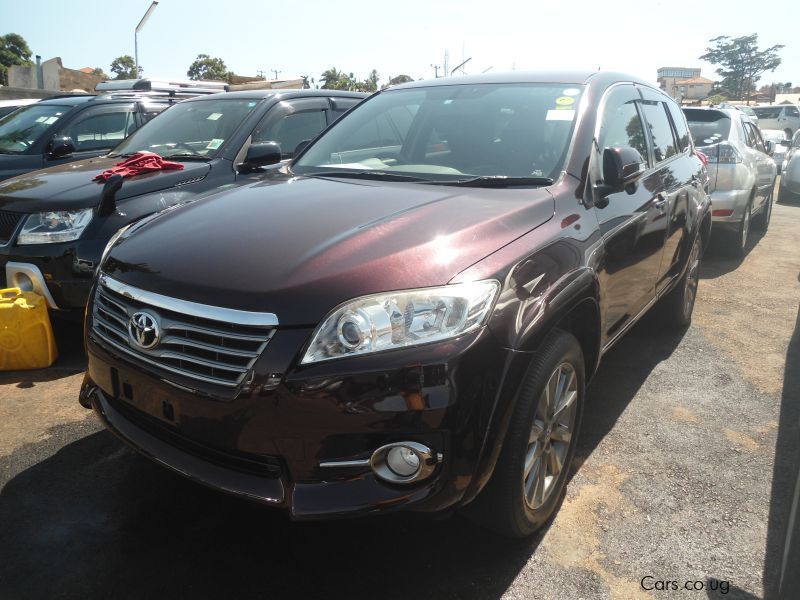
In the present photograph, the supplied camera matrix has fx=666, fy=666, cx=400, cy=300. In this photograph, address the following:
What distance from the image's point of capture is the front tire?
2168 mm

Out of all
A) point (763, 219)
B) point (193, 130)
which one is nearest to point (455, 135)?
point (193, 130)

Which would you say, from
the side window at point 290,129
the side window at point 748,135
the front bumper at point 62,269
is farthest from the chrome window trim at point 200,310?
the side window at point 748,135

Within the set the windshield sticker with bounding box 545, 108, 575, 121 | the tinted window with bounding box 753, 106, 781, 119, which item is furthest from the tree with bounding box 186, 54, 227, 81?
the windshield sticker with bounding box 545, 108, 575, 121

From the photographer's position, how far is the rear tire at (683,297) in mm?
4609

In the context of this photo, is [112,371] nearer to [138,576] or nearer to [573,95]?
[138,576]

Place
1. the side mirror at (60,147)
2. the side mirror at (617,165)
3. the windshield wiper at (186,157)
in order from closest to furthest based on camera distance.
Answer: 1. the side mirror at (617,165)
2. the windshield wiper at (186,157)
3. the side mirror at (60,147)

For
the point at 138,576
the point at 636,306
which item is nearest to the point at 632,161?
the point at 636,306

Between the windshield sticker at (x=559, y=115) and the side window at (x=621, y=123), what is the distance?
16cm

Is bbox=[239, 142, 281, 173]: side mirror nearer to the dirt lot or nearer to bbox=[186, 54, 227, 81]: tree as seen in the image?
the dirt lot

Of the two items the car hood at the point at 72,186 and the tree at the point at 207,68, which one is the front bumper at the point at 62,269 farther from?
the tree at the point at 207,68

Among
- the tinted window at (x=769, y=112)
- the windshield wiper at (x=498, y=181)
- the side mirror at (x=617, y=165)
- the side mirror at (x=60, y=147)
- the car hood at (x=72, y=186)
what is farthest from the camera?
the tinted window at (x=769, y=112)

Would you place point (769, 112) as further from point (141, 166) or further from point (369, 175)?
point (369, 175)

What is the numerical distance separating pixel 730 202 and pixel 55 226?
20.5 feet

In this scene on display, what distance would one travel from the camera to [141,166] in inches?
189
